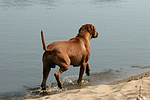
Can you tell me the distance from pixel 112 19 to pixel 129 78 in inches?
348

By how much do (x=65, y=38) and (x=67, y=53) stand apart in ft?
16.9

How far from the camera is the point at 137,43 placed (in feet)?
38.1

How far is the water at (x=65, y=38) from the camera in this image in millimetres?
7742

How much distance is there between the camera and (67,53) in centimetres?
638

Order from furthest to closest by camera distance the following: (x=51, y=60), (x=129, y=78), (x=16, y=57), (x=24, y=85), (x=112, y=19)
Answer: (x=112, y=19), (x=16, y=57), (x=129, y=78), (x=24, y=85), (x=51, y=60)

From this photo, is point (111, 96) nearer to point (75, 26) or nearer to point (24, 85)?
point (24, 85)

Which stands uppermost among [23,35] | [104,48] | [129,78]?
[23,35]

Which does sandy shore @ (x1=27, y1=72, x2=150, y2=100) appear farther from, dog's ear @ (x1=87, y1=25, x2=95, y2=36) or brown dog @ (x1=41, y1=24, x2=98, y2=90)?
dog's ear @ (x1=87, y1=25, x2=95, y2=36)

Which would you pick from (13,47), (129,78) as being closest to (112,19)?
(13,47)

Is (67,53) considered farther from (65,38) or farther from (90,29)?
(65,38)

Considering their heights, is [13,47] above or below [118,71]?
above

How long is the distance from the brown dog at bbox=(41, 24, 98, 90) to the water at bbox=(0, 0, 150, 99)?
2.47 feet

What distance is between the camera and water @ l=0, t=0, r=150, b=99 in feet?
25.4

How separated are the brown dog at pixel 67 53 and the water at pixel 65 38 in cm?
75
